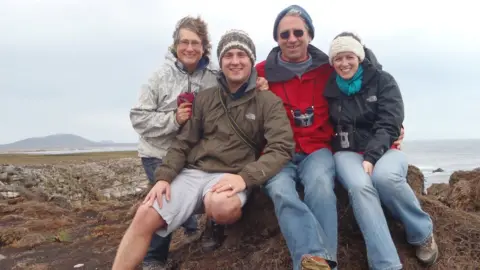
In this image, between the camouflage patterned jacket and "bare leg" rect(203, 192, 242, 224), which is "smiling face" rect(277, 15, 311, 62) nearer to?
the camouflage patterned jacket

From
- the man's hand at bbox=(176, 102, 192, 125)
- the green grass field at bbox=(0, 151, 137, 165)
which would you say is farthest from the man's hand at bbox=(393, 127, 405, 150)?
the green grass field at bbox=(0, 151, 137, 165)

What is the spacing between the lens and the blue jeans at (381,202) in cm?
452

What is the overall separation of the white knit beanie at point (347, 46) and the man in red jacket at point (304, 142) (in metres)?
0.48

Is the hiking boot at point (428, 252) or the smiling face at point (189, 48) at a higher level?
the smiling face at point (189, 48)

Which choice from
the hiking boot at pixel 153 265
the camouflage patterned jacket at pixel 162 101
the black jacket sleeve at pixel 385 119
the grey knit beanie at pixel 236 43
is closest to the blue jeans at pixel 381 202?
the black jacket sleeve at pixel 385 119

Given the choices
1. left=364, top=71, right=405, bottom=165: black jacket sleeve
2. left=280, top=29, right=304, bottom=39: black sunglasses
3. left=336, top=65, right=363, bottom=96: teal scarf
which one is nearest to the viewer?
left=364, top=71, right=405, bottom=165: black jacket sleeve

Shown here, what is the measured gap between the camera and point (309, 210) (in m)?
4.66

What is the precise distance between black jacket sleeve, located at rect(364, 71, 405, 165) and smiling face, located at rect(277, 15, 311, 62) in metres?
1.16

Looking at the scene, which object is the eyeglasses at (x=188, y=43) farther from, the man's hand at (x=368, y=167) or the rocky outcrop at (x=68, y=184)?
the rocky outcrop at (x=68, y=184)

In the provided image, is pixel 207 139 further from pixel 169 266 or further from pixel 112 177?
pixel 112 177

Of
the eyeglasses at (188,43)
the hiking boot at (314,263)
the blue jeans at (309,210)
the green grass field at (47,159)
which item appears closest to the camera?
the hiking boot at (314,263)

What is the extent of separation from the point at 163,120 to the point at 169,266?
87.0 inches

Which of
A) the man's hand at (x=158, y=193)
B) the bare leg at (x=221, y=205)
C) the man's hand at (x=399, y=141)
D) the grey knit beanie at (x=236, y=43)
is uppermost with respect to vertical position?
the grey knit beanie at (x=236, y=43)

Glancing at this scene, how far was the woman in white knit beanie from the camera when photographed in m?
4.65
